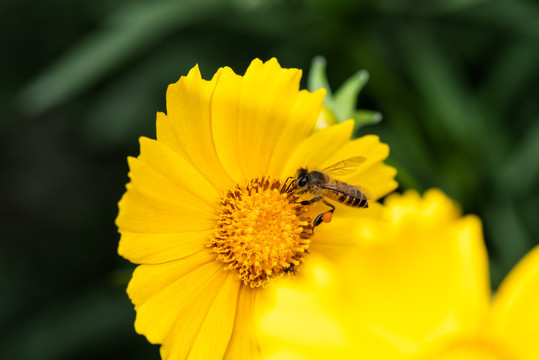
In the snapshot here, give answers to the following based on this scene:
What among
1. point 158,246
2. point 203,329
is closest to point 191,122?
point 158,246

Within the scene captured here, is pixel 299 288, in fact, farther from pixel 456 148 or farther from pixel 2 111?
pixel 2 111

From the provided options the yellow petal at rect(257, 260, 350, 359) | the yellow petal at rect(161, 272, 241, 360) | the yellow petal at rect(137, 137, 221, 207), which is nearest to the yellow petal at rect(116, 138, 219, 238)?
the yellow petal at rect(137, 137, 221, 207)

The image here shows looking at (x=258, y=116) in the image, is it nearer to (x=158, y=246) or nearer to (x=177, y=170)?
(x=177, y=170)

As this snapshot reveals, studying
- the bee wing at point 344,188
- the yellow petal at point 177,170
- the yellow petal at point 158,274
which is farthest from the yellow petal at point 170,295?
the bee wing at point 344,188

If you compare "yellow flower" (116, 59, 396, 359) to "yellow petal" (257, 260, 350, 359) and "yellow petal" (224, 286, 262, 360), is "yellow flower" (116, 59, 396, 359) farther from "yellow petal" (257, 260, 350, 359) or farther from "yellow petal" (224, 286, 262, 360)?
"yellow petal" (257, 260, 350, 359)

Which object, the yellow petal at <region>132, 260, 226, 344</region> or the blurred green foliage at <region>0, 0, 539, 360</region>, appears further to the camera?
the blurred green foliage at <region>0, 0, 539, 360</region>

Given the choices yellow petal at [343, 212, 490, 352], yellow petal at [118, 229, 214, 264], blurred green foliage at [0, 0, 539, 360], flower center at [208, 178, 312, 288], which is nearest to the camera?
yellow petal at [343, 212, 490, 352]
